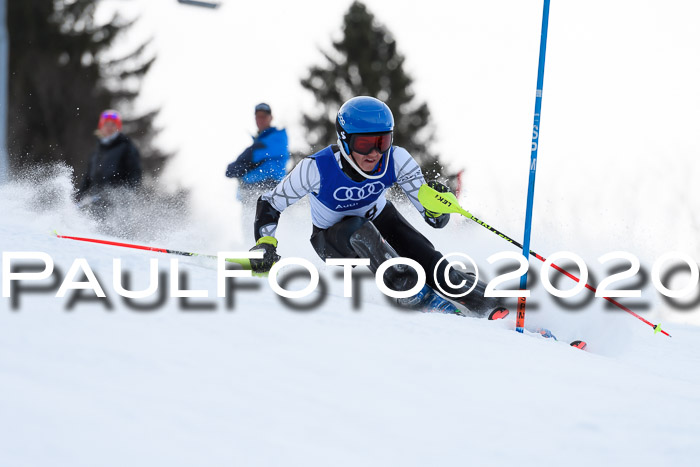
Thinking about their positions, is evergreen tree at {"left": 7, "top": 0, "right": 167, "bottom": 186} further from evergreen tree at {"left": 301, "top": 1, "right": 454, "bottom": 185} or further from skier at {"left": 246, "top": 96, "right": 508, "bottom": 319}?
skier at {"left": 246, "top": 96, "right": 508, "bottom": 319}

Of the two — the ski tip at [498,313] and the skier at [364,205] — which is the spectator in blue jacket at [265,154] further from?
the ski tip at [498,313]

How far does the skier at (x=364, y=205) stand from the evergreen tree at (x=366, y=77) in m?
15.8

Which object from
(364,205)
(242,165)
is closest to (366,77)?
(242,165)

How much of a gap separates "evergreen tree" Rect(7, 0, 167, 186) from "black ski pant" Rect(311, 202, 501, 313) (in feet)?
53.8

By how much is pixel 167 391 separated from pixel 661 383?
1850mm

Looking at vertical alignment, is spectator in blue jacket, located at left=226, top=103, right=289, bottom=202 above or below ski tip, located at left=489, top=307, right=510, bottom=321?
above

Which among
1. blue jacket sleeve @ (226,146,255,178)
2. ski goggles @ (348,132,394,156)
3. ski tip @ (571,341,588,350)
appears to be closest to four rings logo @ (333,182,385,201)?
ski goggles @ (348,132,394,156)

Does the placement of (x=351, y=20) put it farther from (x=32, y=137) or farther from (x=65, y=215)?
(x=65, y=215)

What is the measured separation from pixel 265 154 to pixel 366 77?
1479 cm

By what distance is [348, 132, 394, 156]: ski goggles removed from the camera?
13.6 feet

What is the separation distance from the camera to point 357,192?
4367mm

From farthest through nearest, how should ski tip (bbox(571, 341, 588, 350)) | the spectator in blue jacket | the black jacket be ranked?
the black jacket < the spectator in blue jacket < ski tip (bbox(571, 341, 588, 350))

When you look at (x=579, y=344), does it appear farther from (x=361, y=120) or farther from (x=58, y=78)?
(x=58, y=78)

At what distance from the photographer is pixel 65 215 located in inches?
263
